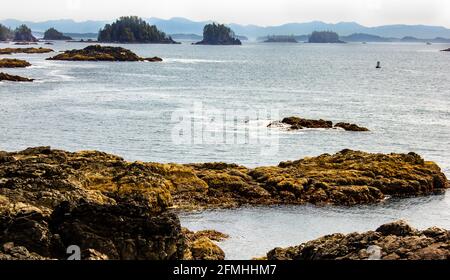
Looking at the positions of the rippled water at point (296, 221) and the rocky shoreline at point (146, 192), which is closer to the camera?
the rocky shoreline at point (146, 192)

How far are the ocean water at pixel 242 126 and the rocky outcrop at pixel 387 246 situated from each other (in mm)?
8572

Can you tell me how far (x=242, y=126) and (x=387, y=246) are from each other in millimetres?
56220

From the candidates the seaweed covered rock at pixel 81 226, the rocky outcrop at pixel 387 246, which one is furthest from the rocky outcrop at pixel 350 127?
the rocky outcrop at pixel 387 246

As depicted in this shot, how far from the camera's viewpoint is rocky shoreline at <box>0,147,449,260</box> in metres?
20.2

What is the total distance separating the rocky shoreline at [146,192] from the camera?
66.2 ft

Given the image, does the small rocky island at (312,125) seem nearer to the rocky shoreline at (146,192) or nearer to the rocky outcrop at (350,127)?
the rocky outcrop at (350,127)

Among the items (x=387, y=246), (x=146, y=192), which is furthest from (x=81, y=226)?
(x=146, y=192)

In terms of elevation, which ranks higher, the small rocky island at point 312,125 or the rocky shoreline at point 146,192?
the rocky shoreline at point 146,192

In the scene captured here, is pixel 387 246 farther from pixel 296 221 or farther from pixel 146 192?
pixel 146 192

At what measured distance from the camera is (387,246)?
1933cm

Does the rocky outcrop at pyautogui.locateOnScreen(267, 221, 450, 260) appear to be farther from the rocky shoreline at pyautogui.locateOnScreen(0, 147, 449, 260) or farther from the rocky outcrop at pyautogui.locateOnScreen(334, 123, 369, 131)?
the rocky outcrop at pyautogui.locateOnScreen(334, 123, 369, 131)

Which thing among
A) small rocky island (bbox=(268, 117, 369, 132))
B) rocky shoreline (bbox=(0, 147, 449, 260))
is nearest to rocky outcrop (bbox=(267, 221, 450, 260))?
rocky shoreline (bbox=(0, 147, 449, 260))

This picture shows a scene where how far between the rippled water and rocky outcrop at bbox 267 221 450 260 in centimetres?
833
